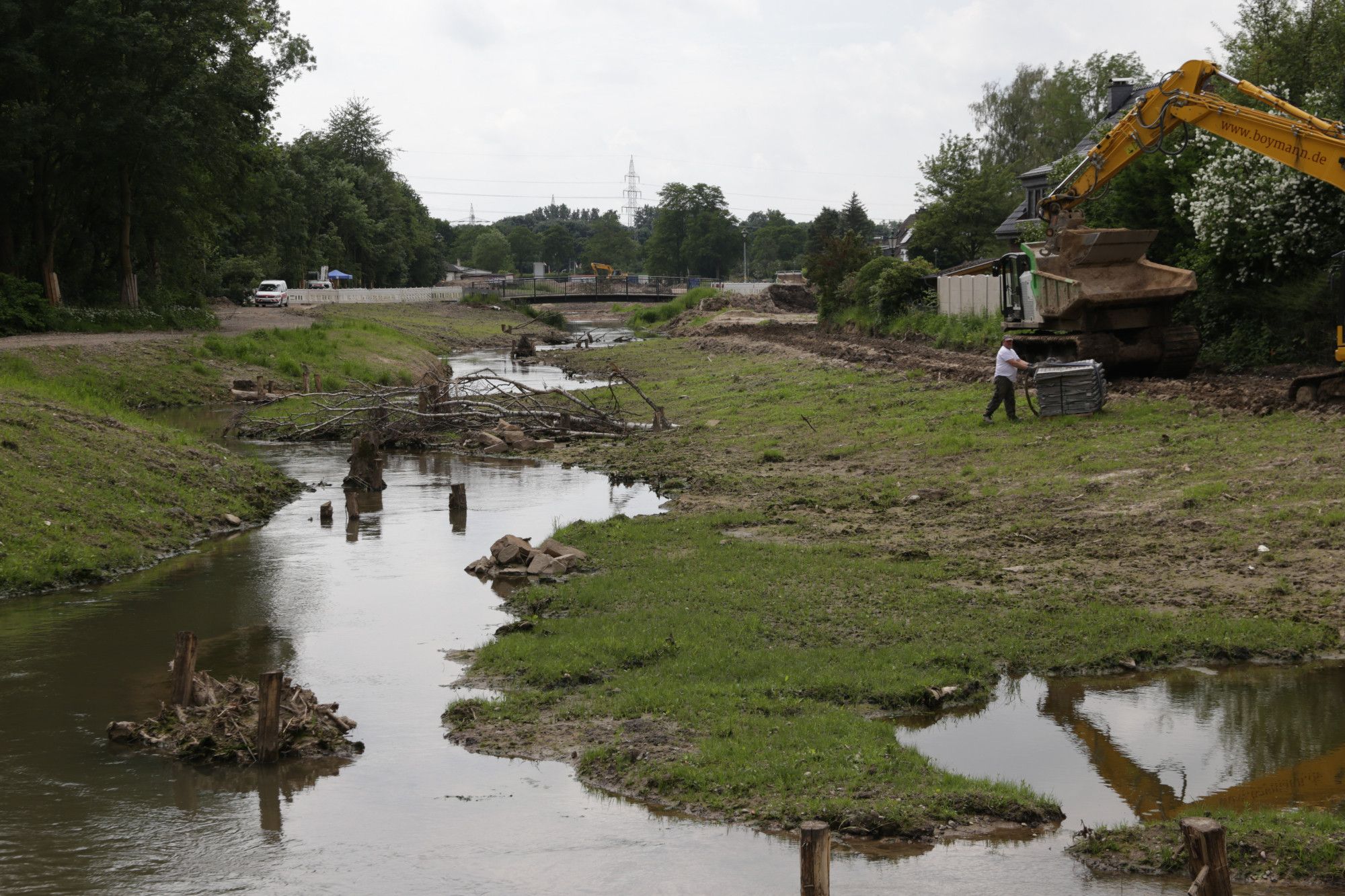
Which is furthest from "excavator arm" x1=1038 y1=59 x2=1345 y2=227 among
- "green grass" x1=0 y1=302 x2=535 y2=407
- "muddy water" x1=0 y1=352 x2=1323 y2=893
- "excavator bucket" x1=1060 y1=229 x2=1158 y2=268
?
"green grass" x1=0 y1=302 x2=535 y2=407

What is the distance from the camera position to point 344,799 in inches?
360

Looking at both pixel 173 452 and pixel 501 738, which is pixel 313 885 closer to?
pixel 501 738

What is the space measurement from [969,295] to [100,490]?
32.6 meters

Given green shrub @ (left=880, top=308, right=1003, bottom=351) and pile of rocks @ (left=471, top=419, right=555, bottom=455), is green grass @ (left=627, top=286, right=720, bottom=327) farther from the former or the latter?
pile of rocks @ (left=471, top=419, right=555, bottom=455)

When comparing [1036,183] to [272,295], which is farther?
[272,295]

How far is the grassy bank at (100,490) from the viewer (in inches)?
649

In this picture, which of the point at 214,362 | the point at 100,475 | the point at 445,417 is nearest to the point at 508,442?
the point at 445,417

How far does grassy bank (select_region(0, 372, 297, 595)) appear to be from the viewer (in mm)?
16484

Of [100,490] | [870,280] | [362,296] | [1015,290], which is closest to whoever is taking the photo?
[100,490]

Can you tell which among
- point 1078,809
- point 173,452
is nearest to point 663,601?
point 1078,809

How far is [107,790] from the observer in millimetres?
9305

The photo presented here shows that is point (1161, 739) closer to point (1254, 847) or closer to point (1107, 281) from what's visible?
point (1254, 847)

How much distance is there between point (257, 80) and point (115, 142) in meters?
6.31

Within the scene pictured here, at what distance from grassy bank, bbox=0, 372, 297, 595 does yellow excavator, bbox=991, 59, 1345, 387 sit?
51.1 ft
